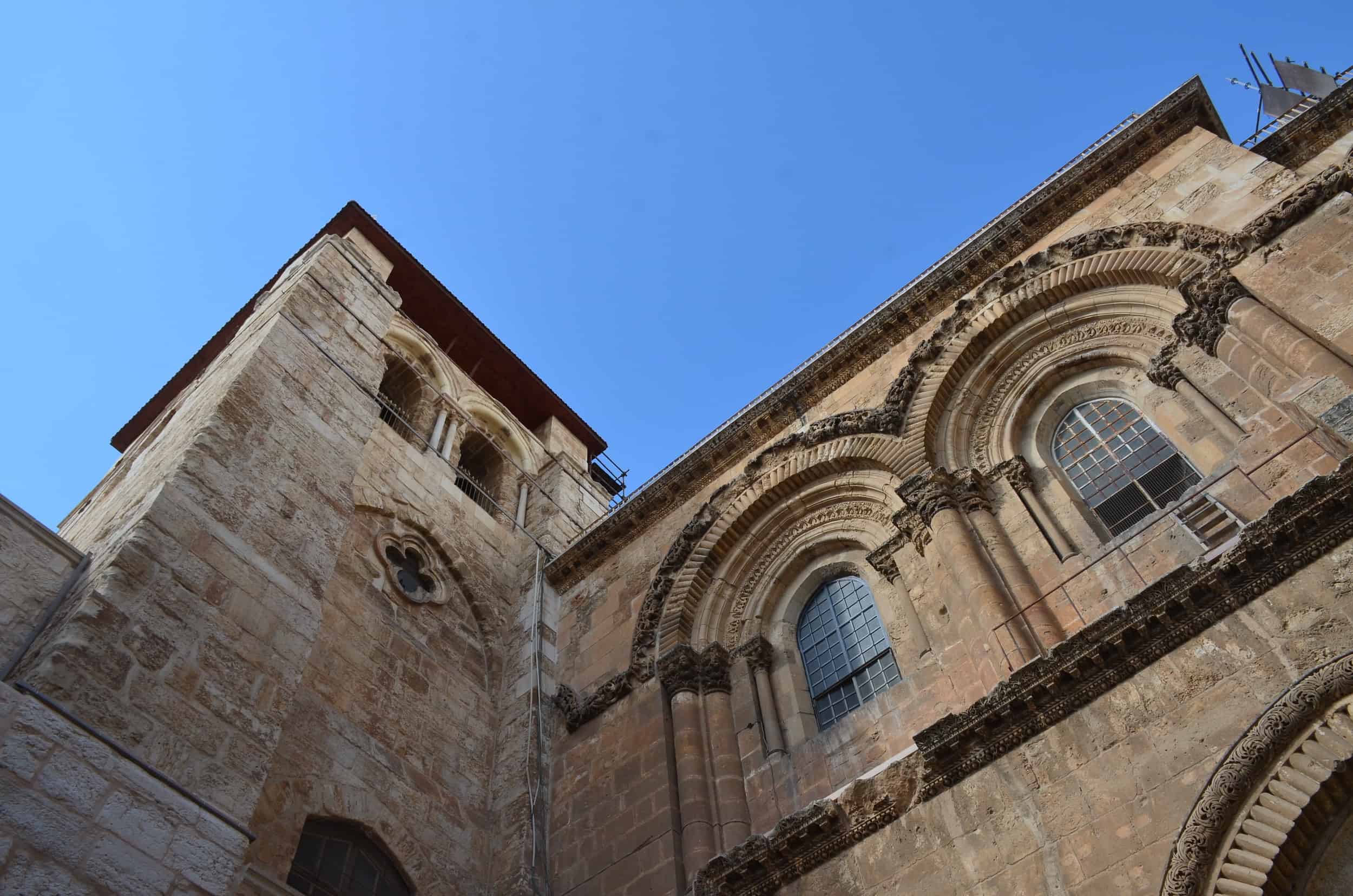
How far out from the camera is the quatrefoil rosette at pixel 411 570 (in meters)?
12.6

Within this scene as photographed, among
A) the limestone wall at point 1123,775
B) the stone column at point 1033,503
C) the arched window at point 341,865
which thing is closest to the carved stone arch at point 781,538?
the stone column at point 1033,503

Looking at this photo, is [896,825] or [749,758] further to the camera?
[749,758]

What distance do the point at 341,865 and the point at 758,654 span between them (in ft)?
15.0

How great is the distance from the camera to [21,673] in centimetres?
687

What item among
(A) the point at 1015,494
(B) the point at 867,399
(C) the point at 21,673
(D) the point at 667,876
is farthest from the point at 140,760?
(B) the point at 867,399

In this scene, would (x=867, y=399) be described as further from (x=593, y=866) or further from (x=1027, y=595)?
(x=593, y=866)

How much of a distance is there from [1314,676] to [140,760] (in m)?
7.03

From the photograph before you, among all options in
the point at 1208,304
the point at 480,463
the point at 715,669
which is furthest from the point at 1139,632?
the point at 480,463

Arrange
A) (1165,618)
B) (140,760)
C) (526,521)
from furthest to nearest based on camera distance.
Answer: (526,521) → (1165,618) → (140,760)

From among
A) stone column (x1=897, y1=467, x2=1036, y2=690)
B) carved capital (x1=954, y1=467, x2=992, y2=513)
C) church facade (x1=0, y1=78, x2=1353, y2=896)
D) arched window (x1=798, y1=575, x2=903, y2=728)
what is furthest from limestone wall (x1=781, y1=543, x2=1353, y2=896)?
carved capital (x1=954, y1=467, x2=992, y2=513)

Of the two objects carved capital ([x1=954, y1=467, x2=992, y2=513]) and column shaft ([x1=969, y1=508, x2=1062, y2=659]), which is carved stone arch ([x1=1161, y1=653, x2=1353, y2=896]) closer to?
column shaft ([x1=969, y1=508, x2=1062, y2=659])

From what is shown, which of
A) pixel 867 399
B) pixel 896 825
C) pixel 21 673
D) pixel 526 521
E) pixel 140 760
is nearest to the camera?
pixel 140 760

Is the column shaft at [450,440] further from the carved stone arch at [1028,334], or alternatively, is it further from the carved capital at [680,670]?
the carved stone arch at [1028,334]

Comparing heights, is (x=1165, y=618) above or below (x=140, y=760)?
above
